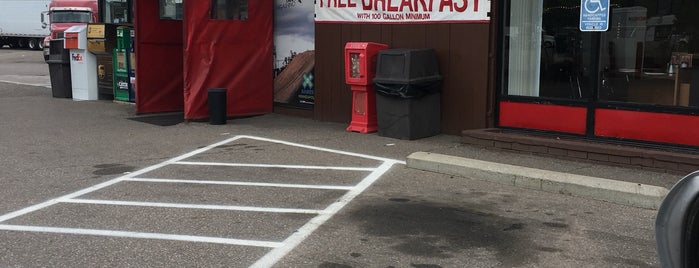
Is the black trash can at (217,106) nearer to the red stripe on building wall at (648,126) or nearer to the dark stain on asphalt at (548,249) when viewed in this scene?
the red stripe on building wall at (648,126)

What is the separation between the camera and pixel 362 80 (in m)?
9.63

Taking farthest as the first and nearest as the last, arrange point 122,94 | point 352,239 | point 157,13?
point 122,94, point 157,13, point 352,239

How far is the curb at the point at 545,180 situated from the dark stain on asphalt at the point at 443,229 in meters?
0.97

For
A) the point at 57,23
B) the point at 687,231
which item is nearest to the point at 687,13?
the point at 687,231

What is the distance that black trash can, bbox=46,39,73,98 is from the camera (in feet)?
48.5

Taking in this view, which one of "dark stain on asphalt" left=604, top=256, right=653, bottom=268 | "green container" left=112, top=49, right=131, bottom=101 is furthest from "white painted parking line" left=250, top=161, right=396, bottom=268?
"green container" left=112, top=49, right=131, bottom=101

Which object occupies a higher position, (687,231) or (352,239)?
(687,231)

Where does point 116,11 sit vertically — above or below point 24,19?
below

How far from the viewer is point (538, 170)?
23.4ft

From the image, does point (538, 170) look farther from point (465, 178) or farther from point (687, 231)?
point (687, 231)

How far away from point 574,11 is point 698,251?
6.55 m

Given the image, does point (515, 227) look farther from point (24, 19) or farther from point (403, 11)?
point (24, 19)

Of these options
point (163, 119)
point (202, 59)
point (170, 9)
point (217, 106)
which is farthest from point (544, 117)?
point (170, 9)

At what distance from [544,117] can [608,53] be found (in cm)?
117
